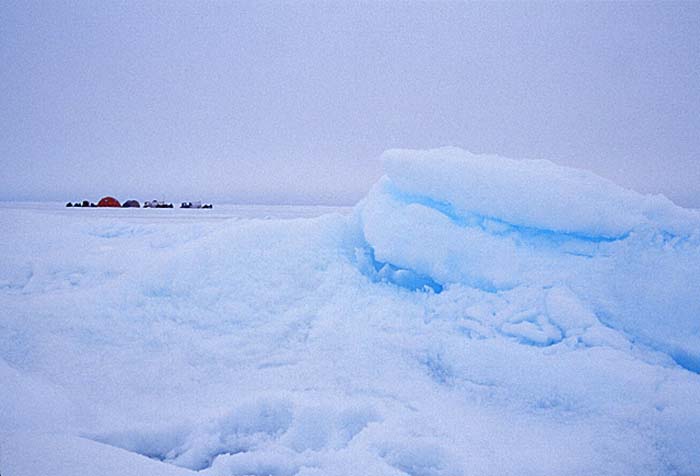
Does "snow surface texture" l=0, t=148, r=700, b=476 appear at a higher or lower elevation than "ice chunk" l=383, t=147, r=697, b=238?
lower

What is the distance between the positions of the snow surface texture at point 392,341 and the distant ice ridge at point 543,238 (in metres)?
0.02

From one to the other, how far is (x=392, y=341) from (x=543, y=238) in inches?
70.0

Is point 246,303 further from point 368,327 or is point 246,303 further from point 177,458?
point 177,458

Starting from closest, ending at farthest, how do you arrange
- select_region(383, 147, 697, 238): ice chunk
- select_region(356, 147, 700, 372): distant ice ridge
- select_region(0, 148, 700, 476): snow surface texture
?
select_region(0, 148, 700, 476): snow surface texture
select_region(356, 147, 700, 372): distant ice ridge
select_region(383, 147, 697, 238): ice chunk

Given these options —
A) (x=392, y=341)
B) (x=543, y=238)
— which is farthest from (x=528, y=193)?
(x=392, y=341)

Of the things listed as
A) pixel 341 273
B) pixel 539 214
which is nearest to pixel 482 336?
pixel 539 214

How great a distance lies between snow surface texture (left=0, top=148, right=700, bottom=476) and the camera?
8.18 ft

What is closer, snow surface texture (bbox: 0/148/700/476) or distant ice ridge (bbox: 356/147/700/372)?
snow surface texture (bbox: 0/148/700/476)

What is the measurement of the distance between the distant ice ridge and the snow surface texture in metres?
0.02

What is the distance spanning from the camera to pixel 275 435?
2717 mm

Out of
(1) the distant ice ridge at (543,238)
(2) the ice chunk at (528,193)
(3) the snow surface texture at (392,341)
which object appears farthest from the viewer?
(2) the ice chunk at (528,193)

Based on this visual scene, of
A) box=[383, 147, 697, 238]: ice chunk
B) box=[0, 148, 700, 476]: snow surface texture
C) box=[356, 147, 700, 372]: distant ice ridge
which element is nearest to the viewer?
box=[0, 148, 700, 476]: snow surface texture

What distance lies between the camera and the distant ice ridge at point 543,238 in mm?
3445

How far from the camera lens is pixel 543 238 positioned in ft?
13.8
